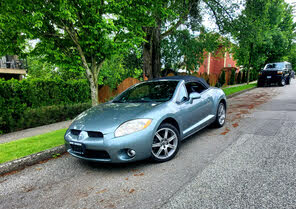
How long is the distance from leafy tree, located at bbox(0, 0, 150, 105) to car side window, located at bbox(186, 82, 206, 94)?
2166mm

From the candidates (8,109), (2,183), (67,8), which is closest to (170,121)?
(2,183)

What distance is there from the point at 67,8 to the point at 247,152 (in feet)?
15.5

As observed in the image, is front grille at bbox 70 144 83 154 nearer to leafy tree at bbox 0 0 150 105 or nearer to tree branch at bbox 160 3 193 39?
leafy tree at bbox 0 0 150 105

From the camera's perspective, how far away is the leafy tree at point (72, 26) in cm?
440

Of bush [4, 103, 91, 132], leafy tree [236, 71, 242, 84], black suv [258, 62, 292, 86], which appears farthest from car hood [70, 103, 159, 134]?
leafy tree [236, 71, 242, 84]

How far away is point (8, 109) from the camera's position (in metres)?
6.28

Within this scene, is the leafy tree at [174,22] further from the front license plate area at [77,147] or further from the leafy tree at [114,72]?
the front license plate area at [77,147]

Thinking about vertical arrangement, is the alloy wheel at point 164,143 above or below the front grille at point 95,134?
below

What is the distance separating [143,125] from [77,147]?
1123mm

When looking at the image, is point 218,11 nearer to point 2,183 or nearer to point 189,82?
point 189,82

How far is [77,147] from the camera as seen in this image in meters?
3.15

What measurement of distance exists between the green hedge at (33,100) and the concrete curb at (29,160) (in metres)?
3.22

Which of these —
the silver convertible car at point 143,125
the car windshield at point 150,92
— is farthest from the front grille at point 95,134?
the car windshield at point 150,92

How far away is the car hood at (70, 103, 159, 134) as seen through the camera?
3055 mm
